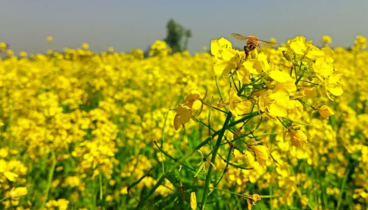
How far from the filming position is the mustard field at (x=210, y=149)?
0.84 metres

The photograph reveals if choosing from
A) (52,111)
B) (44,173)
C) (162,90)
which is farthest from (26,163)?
(162,90)

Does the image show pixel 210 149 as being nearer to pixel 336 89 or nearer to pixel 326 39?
pixel 336 89

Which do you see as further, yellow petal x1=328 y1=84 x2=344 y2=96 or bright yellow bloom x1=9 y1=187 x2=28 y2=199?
bright yellow bloom x1=9 y1=187 x2=28 y2=199

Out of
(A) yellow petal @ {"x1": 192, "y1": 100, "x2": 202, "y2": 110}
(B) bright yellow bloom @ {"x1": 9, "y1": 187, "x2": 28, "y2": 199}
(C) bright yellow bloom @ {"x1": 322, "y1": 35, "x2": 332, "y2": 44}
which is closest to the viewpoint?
(A) yellow petal @ {"x1": 192, "y1": 100, "x2": 202, "y2": 110}

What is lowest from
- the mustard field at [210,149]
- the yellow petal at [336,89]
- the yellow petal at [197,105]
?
the mustard field at [210,149]

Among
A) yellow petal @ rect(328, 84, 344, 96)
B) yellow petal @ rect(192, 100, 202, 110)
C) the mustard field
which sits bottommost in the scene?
the mustard field

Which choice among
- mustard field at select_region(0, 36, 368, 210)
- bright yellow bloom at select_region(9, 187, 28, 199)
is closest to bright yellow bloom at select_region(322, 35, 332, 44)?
mustard field at select_region(0, 36, 368, 210)

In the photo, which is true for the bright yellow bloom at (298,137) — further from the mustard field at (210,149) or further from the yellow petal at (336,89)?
the yellow petal at (336,89)

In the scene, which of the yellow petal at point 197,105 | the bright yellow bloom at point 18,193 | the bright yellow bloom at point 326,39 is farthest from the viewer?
the bright yellow bloom at point 326,39

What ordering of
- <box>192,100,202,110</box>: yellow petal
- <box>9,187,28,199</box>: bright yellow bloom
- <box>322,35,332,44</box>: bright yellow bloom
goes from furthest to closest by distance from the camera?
1. <box>322,35,332,44</box>: bright yellow bloom
2. <box>9,187,28,199</box>: bright yellow bloom
3. <box>192,100,202,110</box>: yellow petal

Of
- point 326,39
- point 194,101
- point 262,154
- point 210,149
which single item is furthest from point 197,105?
point 326,39

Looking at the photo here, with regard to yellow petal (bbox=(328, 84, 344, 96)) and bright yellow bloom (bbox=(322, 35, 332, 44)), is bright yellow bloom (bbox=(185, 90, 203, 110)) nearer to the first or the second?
yellow petal (bbox=(328, 84, 344, 96))

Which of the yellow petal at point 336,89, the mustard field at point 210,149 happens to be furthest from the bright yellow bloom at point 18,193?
the yellow petal at point 336,89

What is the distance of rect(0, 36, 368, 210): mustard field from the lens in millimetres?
840
